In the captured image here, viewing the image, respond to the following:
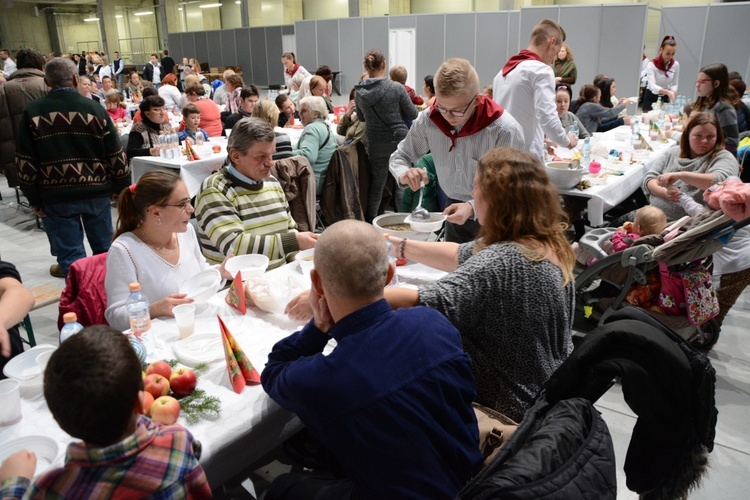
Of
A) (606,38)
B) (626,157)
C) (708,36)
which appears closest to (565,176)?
(626,157)

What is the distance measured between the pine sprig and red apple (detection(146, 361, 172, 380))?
3.6 inches

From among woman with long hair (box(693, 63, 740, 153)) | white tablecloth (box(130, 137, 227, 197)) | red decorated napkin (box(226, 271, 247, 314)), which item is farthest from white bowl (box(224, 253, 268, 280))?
woman with long hair (box(693, 63, 740, 153))

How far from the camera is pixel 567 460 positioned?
110cm

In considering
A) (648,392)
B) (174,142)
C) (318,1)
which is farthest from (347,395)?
(318,1)

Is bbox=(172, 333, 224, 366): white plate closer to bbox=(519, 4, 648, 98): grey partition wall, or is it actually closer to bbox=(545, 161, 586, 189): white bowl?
bbox=(545, 161, 586, 189): white bowl

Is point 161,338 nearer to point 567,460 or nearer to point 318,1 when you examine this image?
point 567,460

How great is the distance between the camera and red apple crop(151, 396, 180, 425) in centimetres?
140

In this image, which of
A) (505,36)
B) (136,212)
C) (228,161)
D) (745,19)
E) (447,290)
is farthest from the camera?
(505,36)

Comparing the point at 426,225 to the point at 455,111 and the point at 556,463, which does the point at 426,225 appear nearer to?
the point at 455,111

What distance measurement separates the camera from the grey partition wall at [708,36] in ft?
31.9

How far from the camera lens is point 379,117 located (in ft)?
16.5

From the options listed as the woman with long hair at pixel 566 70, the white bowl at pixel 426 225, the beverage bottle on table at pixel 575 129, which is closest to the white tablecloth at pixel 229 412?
the white bowl at pixel 426 225

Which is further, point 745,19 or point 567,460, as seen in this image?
point 745,19

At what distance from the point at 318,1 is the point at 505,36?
1052 cm
